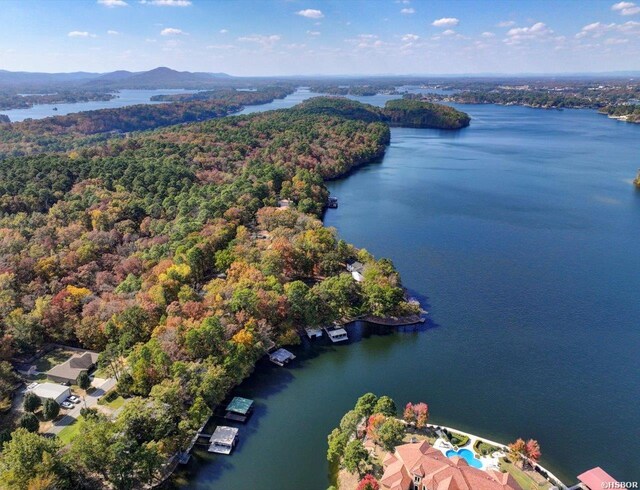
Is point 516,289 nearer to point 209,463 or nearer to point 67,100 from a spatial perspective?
point 209,463

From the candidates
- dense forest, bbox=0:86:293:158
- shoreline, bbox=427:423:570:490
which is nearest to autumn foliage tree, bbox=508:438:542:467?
shoreline, bbox=427:423:570:490

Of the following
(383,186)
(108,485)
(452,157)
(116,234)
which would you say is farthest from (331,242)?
(452,157)

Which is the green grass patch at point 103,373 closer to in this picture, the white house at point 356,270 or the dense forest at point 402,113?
the white house at point 356,270

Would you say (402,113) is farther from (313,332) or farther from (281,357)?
(281,357)

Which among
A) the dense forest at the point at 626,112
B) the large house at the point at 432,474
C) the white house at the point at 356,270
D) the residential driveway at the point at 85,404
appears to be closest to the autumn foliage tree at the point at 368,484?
the large house at the point at 432,474

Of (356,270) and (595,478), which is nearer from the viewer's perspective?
(595,478)

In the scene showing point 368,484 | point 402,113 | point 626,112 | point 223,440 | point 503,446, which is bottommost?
point 223,440

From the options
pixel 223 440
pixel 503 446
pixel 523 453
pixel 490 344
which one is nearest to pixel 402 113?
pixel 490 344
